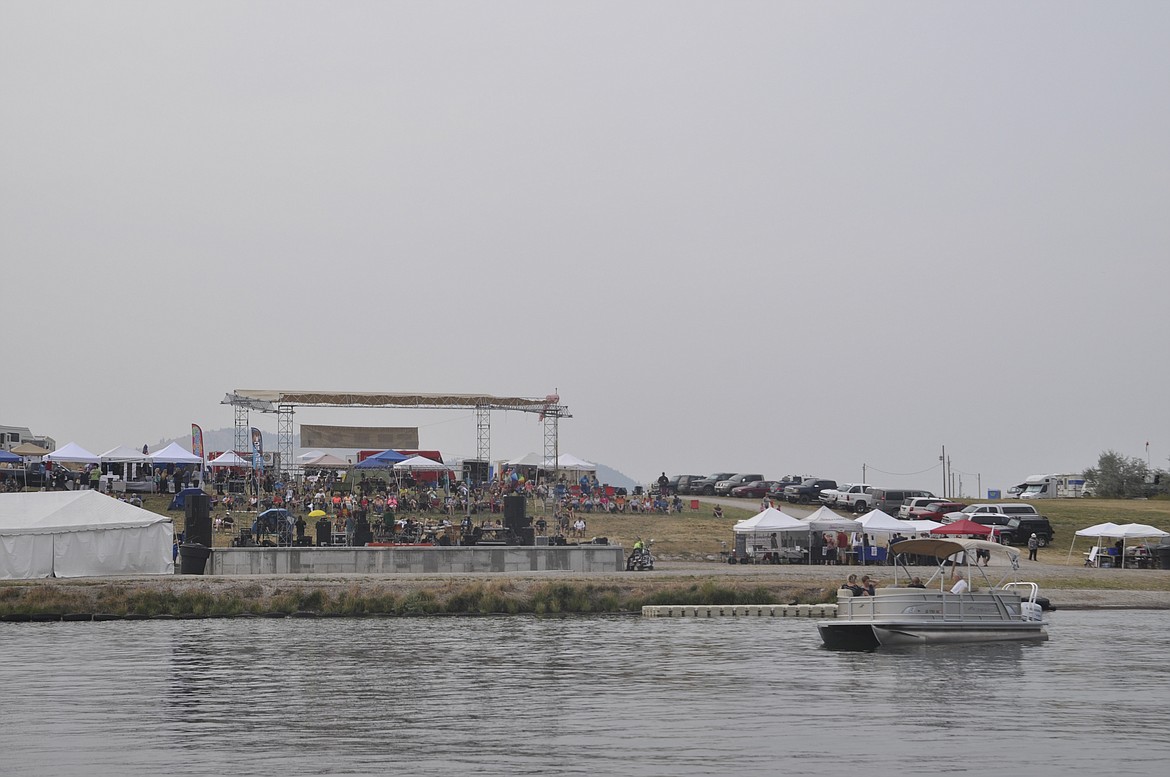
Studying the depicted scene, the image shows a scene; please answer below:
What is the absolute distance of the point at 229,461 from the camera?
6391 cm

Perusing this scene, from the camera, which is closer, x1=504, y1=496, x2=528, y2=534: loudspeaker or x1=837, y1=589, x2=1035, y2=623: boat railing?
x1=837, y1=589, x2=1035, y2=623: boat railing

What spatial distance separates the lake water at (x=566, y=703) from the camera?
60.5 feet

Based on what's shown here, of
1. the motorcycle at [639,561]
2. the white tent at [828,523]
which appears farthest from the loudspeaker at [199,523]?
the white tent at [828,523]

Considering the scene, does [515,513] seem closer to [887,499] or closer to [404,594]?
[404,594]

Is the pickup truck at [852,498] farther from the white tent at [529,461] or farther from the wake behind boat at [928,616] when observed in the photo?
the wake behind boat at [928,616]

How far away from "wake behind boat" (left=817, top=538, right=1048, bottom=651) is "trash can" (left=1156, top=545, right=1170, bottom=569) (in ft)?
70.8

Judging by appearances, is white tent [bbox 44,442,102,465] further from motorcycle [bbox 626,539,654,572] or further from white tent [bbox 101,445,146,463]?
motorcycle [bbox 626,539,654,572]

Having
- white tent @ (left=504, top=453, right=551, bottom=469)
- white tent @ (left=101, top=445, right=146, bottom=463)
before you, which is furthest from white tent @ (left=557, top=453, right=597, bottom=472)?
white tent @ (left=101, top=445, right=146, bottom=463)

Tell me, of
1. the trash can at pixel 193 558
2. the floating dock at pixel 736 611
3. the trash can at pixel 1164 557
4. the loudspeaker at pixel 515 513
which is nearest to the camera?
the floating dock at pixel 736 611

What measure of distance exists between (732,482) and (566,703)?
5897 centimetres

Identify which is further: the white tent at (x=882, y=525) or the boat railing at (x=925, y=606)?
the white tent at (x=882, y=525)

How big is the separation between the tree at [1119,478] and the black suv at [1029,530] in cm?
3057

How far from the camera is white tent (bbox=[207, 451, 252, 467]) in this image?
2494 inches

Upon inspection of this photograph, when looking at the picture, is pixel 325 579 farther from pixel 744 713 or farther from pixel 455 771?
pixel 455 771
